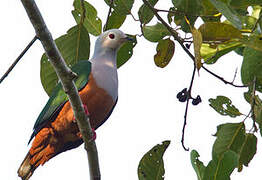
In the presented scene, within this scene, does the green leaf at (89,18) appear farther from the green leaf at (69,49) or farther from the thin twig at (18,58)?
the thin twig at (18,58)

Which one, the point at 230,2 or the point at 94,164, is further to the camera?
the point at 94,164

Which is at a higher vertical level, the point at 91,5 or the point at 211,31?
the point at 91,5

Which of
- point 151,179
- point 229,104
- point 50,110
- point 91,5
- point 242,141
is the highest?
point 91,5

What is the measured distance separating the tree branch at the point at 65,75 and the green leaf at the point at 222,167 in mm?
855

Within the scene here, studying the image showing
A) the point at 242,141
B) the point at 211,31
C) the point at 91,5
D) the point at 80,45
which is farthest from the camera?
the point at 91,5

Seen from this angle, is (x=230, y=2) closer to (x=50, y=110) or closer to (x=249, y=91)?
(x=249, y=91)

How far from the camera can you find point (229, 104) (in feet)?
11.3

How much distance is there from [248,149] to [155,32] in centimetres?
102

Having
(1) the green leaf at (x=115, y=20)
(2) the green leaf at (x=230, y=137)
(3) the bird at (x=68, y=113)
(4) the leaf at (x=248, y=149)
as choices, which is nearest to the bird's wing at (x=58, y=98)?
(3) the bird at (x=68, y=113)

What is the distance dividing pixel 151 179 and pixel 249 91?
91 centimetres

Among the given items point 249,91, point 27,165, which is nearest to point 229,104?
point 249,91

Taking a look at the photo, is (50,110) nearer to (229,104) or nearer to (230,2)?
(229,104)

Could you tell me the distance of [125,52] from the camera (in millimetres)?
3945

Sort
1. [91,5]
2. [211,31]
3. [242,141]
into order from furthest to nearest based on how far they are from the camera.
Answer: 1. [91,5]
2. [242,141]
3. [211,31]
